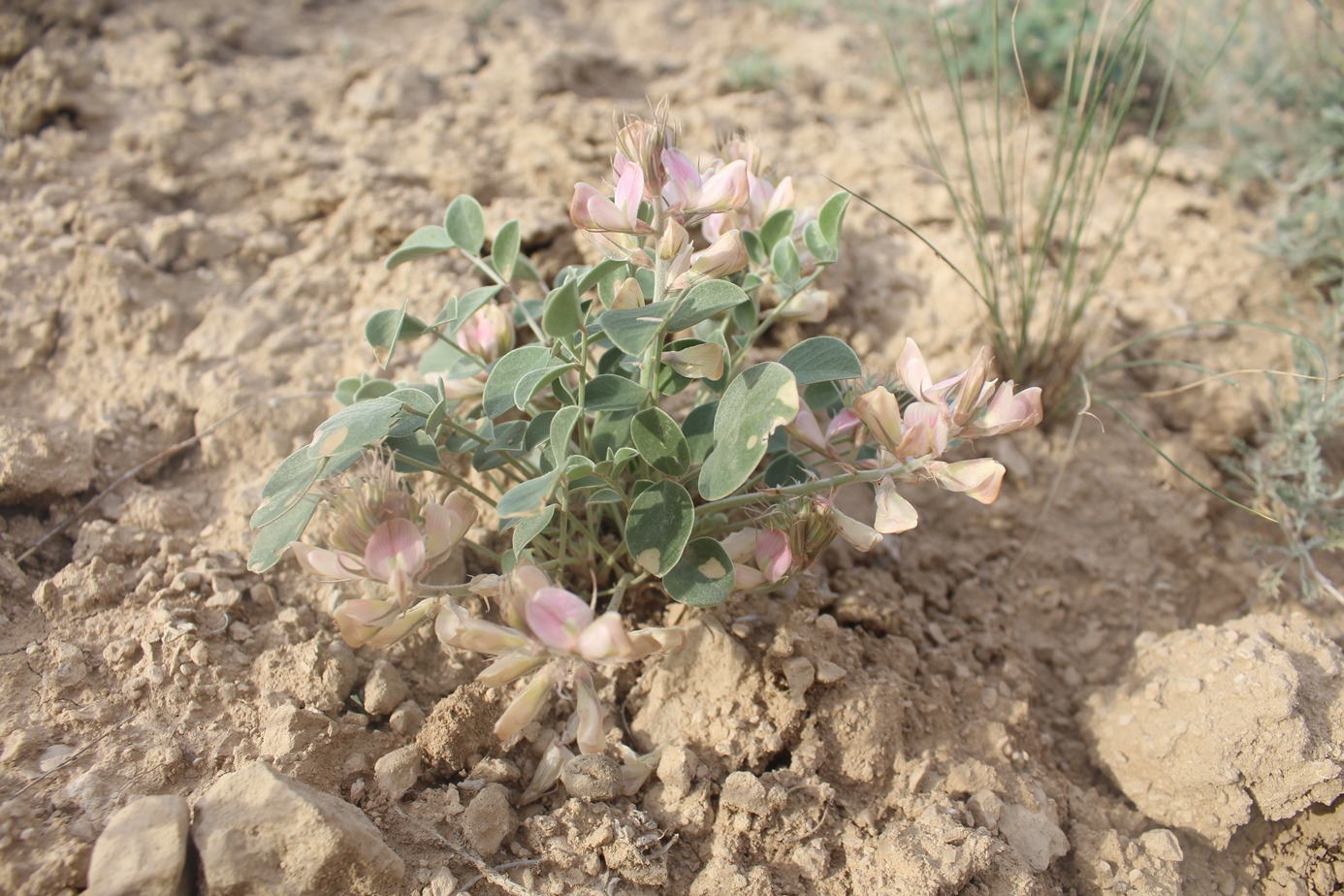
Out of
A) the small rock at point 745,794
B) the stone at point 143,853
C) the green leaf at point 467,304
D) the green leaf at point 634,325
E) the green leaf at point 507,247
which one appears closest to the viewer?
the stone at point 143,853

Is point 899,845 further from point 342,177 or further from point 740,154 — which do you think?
point 342,177

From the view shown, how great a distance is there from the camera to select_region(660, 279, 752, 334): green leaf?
1.26 meters

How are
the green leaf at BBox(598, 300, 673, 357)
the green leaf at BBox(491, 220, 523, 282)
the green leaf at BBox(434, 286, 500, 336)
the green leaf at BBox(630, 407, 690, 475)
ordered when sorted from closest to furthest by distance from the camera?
the green leaf at BBox(598, 300, 673, 357)
the green leaf at BBox(630, 407, 690, 475)
the green leaf at BBox(434, 286, 500, 336)
the green leaf at BBox(491, 220, 523, 282)

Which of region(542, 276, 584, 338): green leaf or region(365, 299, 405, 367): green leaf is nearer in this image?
region(542, 276, 584, 338): green leaf

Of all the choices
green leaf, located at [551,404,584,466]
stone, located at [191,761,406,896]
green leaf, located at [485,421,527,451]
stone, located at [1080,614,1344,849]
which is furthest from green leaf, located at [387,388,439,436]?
stone, located at [1080,614,1344,849]

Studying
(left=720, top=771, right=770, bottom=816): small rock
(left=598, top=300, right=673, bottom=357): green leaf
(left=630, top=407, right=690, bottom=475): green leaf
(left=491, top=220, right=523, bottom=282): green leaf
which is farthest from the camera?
(left=491, top=220, right=523, bottom=282): green leaf

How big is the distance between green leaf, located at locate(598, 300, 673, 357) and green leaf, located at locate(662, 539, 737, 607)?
0.36 meters

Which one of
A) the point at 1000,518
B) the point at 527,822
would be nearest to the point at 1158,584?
the point at 1000,518

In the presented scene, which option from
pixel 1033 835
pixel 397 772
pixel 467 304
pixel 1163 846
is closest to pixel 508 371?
pixel 467 304

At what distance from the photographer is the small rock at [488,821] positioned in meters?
1.38

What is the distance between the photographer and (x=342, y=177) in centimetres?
251

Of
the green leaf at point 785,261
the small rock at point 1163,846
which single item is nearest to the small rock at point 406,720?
the green leaf at point 785,261

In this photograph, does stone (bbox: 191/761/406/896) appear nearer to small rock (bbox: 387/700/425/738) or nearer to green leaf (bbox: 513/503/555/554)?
small rock (bbox: 387/700/425/738)

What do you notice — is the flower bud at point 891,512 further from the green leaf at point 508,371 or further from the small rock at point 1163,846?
the small rock at point 1163,846
